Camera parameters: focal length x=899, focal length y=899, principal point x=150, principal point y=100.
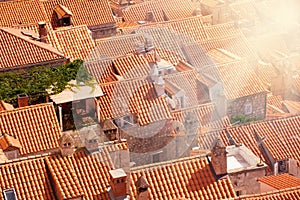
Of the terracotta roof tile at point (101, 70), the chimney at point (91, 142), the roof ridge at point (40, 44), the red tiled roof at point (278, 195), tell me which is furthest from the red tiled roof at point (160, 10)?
the red tiled roof at point (278, 195)

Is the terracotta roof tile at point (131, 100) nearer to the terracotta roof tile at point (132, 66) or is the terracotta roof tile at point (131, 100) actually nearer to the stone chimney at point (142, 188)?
the terracotta roof tile at point (132, 66)

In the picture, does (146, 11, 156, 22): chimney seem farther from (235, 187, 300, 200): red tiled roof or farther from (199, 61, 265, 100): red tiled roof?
(235, 187, 300, 200): red tiled roof

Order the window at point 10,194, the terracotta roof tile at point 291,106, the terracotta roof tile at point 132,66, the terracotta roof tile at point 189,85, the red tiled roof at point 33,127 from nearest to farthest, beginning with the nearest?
the window at point 10,194
the red tiled roof at point 33,127
the terracotta roof tile at point 189,85
the terracotta roof tile at point 132,66
the terracotta roof tile at point 291,106

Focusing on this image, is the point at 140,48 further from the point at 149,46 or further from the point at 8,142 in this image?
the point at 8,142

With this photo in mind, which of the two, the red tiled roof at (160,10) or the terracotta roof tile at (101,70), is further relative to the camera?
the red tiled roof at (160,10)

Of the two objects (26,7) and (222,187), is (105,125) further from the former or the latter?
(26,7)

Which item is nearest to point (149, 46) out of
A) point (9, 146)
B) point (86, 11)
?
point (86, 11)

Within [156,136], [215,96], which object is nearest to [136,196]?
[156,136]
